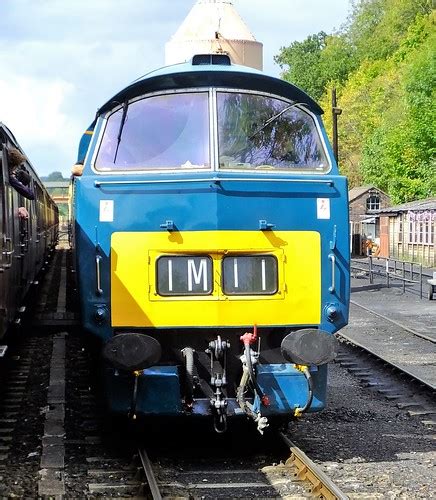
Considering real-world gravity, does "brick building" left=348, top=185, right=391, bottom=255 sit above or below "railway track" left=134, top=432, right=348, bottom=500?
above

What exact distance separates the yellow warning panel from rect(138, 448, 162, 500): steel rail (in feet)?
3.50

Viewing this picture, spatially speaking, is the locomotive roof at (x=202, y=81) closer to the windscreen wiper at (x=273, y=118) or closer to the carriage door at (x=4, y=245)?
the windscreen wiper at (x=273, y=118)

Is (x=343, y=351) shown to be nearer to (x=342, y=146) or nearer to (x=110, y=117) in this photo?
(x=110, y=117)

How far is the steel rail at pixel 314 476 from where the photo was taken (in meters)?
6.45

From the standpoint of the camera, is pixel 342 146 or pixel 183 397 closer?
pixel 183 397

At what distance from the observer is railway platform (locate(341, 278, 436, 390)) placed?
538 inches

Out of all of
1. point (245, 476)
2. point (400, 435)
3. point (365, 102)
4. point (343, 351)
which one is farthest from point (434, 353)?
point (365, 102)

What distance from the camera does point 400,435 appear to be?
28.6 ft

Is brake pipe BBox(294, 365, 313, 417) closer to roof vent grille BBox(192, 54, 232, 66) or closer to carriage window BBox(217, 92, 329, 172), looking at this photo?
carriage window BBox(217, 92, 329, 172)

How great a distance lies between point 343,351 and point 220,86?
25.2 ft

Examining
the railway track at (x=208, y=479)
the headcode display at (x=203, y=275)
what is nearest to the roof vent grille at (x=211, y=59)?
the headcode display at (x=203, y=275)

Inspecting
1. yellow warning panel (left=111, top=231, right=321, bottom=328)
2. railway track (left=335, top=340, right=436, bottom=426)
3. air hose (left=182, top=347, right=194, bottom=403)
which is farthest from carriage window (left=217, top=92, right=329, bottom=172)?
railway track (left=335, top=340, right=436, bottom=426)

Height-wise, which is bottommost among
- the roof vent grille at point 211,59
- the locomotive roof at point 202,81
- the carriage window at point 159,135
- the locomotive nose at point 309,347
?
the locomotive nose at point 309,347

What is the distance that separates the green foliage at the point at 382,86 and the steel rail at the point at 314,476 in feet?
143
